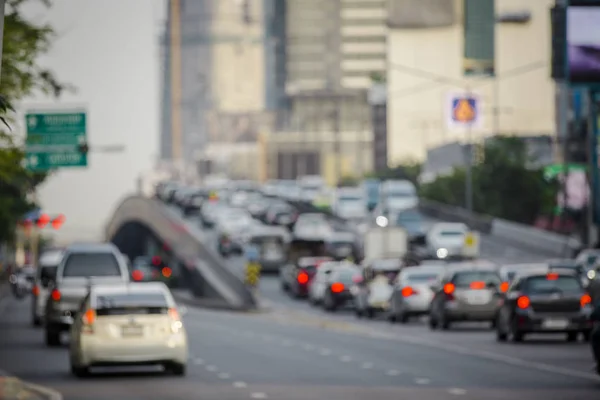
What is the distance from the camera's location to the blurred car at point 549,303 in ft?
115

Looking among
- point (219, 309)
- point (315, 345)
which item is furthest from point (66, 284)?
point (219, 309)

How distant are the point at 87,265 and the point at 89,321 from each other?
38.6 feet

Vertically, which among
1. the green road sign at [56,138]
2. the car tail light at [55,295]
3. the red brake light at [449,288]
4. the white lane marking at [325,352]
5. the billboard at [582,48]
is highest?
the billboard at [582,48]

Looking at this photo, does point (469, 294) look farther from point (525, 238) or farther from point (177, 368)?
point (525, 238)

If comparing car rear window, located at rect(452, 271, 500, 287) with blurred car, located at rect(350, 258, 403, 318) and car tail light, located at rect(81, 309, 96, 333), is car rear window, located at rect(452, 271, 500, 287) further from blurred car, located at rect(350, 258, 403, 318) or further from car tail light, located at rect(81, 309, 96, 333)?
car tail light, located at rect(81, 309, 96, 333)

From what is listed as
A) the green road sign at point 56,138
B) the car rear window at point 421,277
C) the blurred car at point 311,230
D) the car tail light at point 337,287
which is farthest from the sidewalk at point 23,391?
the blurred car at point 311,230

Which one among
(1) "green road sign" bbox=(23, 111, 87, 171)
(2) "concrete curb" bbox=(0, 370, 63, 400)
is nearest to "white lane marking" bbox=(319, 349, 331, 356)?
(2) "concrete curb" bbox=(0, 370, 63, 400)

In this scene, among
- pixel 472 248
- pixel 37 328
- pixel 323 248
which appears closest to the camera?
pixel 37 328

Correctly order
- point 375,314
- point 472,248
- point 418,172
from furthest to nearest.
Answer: point 418,172
point 472,248
point 375,314

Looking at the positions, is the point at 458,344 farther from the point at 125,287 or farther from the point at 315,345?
the point at 125,287

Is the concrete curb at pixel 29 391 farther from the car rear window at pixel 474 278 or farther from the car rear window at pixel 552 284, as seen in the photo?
the car rear window at pixel 474 278

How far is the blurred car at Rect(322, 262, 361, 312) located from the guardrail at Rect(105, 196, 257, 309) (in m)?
6.39

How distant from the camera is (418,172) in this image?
198m

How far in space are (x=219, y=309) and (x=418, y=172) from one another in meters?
128
